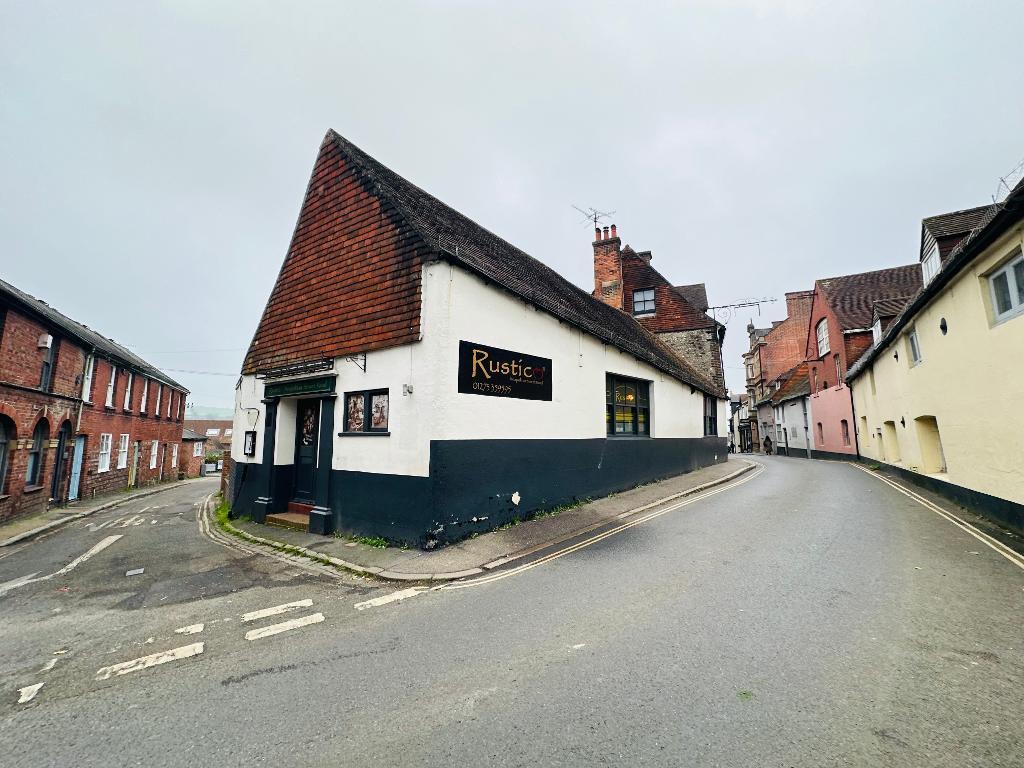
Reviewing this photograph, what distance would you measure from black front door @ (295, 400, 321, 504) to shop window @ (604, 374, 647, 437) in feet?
25.2

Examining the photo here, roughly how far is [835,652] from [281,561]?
7804 millimetres

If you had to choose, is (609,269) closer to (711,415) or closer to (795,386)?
(711,415)

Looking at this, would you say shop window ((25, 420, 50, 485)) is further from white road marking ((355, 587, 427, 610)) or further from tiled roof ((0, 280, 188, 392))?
white road marking ((355, 587, 427, 610))

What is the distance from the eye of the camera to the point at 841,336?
2386 cm

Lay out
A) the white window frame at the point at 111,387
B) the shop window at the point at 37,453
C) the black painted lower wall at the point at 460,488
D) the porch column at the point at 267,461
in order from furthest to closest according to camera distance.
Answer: the white window frame at the point at 111,387 → the shop window at the point at 37,453 → the porch column at the point at 267,461 → the black painted lower wall at the point at 460,488

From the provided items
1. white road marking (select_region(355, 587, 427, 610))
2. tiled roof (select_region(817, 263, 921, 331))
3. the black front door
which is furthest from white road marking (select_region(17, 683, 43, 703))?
tiled roof (select_region(817, 263, 921, 331))

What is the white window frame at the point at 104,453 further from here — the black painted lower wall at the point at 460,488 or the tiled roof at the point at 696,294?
the tiled roof at the point at 696,294

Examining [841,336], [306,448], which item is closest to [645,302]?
[841,336]

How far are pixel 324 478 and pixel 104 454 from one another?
62.3 ft

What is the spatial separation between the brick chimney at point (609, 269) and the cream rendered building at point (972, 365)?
1136 cm

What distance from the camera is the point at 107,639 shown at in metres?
4.57

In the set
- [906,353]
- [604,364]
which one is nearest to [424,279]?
[604,364]

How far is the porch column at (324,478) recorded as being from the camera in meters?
8.83

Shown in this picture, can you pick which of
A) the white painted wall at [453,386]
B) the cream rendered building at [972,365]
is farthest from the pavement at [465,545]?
the cream rendered building at [972,365]
